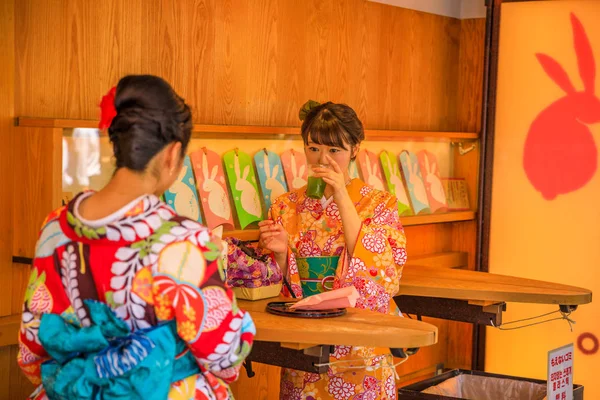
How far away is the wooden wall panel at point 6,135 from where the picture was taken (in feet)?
10.9

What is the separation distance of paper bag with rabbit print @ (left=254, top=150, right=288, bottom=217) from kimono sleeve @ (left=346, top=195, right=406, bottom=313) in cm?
79

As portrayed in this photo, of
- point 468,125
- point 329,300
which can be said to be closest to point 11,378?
point 329,300

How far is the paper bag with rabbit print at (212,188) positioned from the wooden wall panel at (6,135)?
0.85 metres

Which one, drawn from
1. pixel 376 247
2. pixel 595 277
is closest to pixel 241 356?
pixel 376 247

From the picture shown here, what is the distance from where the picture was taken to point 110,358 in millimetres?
2115

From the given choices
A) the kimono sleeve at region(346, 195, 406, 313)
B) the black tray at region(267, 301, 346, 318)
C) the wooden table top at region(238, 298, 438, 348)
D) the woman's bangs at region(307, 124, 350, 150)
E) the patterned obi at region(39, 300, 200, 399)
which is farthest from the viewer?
the woman's bangs at region(307, 124, 350, 150)

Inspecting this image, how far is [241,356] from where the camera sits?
88.8 inches

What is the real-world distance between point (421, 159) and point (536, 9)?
108 cm

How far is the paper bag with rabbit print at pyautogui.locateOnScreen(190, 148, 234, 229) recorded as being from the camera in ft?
13.0

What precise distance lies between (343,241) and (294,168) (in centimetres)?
91

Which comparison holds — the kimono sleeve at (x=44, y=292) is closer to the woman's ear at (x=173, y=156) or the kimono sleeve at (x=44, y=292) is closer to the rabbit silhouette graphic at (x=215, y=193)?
the woman's ear at (x=173, y=156)

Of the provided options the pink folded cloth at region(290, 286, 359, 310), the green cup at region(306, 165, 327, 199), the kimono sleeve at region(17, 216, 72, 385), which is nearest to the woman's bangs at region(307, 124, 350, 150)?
the green cup at region(306, 165, 327, 199)

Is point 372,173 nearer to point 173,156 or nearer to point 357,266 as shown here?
point 357,266

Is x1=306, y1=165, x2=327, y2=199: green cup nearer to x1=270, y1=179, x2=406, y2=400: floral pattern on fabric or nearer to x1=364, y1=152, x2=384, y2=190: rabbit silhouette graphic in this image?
x1=270, y1=179, x2=406, y2=400: floral pattern on fabric
